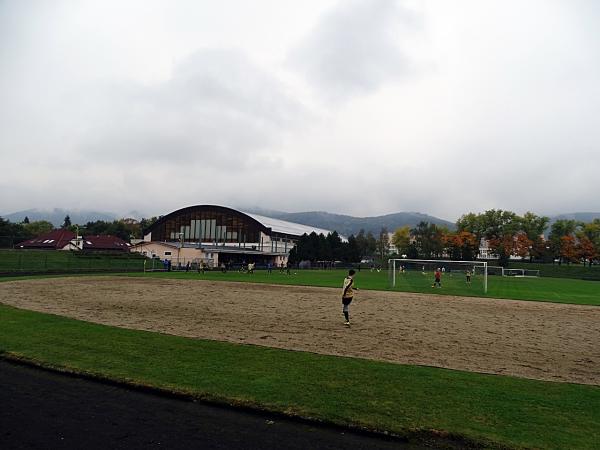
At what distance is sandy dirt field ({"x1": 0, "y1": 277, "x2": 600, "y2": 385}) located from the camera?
1108 cm

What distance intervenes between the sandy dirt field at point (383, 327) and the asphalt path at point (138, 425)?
458 cm

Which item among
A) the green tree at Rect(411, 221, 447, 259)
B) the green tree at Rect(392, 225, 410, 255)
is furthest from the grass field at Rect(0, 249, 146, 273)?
the green tree at Rect(392, 225, 410, 255)

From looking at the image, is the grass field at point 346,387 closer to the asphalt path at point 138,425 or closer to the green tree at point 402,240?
the asphalt path at point 138,425

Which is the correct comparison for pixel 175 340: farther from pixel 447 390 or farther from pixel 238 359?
pixel 447 390

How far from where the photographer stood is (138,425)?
259 inches

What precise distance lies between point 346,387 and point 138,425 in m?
3.69

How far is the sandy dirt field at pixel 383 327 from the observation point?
11078 mm

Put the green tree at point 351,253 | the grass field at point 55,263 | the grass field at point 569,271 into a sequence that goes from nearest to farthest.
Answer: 1. the grass field at point 55,263
2. the grass field at point 569,271
3. the green tree at point 351,253

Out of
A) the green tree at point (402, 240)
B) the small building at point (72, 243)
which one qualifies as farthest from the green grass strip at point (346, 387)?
the green tree at point (402, 240)

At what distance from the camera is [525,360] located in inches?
439

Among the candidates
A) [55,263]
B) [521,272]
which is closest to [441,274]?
[55,263]

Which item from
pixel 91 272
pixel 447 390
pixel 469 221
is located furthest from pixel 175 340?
pixel 469 221

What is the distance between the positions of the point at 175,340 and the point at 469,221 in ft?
419

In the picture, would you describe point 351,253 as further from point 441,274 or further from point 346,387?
point 346,387
